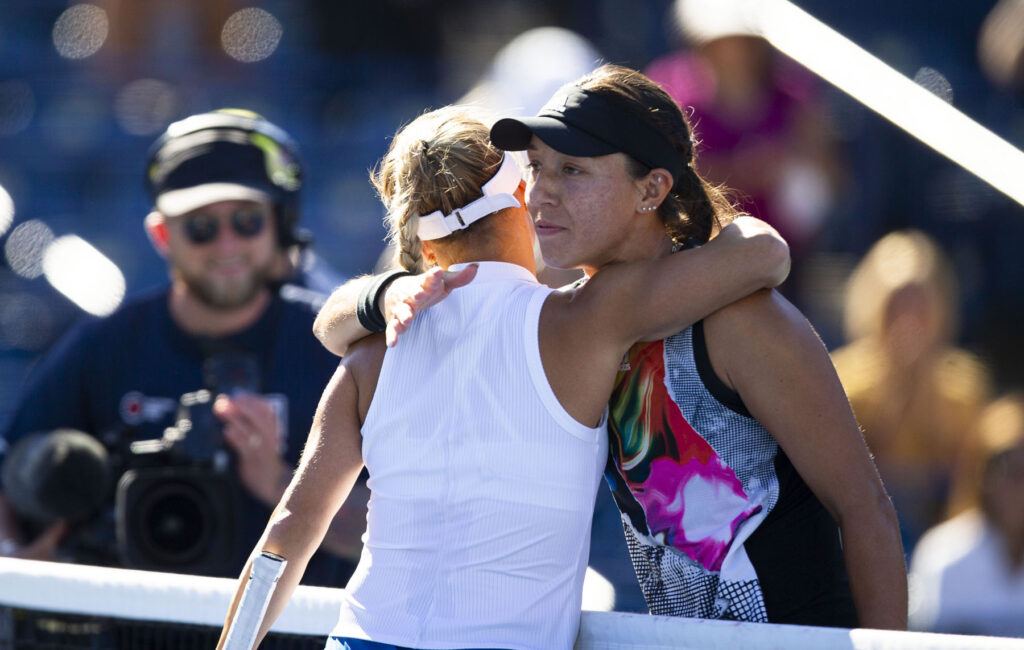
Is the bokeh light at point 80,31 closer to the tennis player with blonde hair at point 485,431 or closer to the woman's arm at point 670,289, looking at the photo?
the tennis player with blonde hair at point 485,431

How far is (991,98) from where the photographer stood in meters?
4.81

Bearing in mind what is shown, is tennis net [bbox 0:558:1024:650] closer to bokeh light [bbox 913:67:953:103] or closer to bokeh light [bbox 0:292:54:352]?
bokeh light [bbox 0:292:54:352]

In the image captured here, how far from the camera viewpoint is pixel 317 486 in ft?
6.15

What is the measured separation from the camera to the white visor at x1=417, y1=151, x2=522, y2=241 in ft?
6.01

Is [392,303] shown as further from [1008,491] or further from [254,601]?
[1008,491]

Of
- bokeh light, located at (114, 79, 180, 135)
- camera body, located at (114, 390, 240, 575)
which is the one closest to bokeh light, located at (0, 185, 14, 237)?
bokeh light, located at (114, 79, 180, 135)

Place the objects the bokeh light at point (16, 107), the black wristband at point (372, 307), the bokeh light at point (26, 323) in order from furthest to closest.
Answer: the bokeh light at point (16, 107), the bokeh light at point (26, 323), the black wristband at point (372, 307)

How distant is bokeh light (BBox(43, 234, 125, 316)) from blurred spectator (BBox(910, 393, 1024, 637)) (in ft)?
11.3

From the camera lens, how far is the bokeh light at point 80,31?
5938mm

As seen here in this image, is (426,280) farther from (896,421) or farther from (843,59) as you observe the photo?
(896,421)

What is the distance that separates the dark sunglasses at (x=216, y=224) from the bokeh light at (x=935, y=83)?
2.75m

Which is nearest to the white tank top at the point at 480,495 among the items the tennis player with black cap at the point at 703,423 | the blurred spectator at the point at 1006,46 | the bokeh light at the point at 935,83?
the tennis player with black cap at the point at 703,423

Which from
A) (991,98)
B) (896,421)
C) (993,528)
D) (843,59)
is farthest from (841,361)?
(991,98)

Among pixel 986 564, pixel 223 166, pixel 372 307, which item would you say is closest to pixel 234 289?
pixel 223 166
